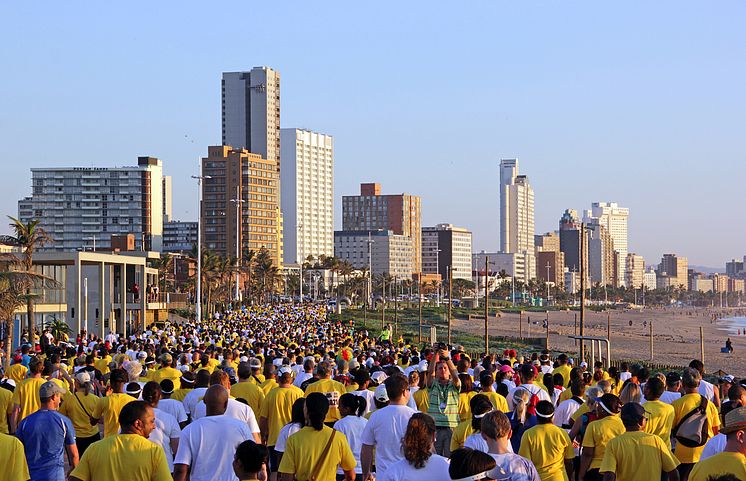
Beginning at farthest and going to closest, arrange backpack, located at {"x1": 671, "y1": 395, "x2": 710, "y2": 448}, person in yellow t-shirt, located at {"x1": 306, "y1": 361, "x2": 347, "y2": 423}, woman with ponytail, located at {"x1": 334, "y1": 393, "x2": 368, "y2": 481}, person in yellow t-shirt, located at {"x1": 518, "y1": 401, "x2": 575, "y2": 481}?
person in yellow t-shirt, located at {"x1": 306, "y1": 361, "x2": 347, "y2": 423} → backpack, located at {"x1": 671, "y1": 395, "x2": 710, "y2": 448} → woman with ponytail, located at {"x1": 334, "y1": 393, "x2": 368, "y2": 481} → person in yellow t-shirt, located at {"x1": 518, "y1": 401, "x2": 575, "y2": 481}

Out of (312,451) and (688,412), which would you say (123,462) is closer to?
(312,451)

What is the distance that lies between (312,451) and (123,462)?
5.32 ft

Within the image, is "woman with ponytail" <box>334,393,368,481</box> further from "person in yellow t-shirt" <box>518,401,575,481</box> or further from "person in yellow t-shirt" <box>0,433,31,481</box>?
"person in yellow t-shirt" <box>0,433,31,481</box>

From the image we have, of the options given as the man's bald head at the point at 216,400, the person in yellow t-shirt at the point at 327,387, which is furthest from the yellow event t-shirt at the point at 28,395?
the man's bald head at the point at 216,400

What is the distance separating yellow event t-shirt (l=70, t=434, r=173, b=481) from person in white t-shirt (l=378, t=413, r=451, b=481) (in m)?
1.52

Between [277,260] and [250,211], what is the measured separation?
13029 millimetres

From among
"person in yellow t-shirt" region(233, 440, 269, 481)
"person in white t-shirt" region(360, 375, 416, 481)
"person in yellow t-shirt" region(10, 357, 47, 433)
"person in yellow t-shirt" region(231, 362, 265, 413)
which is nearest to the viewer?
"person in yellow t-shirt" region(233, 440, 269, 481)

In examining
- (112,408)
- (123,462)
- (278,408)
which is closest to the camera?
(123,462)

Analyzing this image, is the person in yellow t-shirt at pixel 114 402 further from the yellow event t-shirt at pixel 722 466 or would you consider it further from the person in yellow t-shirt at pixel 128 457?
the yellow event t-shirt at pixel 722 466

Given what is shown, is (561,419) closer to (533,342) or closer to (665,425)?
(665,425)

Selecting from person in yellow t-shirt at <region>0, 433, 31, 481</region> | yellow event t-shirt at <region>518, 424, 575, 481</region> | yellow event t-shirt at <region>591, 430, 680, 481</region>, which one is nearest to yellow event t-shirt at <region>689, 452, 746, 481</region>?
yellow event t-shirt at <region>591, 430, 680, 481</region>

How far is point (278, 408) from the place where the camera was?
11.6 meters

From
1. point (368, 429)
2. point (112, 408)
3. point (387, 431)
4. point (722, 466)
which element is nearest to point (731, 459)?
point (722, 466)

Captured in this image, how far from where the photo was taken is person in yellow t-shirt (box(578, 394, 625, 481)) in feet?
31.4
